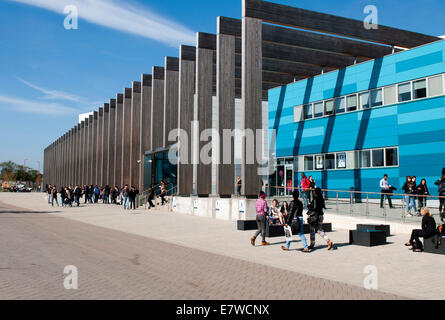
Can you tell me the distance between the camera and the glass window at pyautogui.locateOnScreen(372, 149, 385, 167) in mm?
26344

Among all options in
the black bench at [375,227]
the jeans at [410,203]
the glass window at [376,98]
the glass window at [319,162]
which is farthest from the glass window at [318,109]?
the black bench at [375,227]

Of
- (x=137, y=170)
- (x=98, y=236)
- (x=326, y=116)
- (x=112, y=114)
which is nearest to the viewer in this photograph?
(x=98, y=236)

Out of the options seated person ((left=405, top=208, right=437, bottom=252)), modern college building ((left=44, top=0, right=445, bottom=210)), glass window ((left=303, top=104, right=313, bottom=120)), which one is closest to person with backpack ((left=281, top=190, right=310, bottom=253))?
seated person ((left=405, top=208, right=437, bottom=252))

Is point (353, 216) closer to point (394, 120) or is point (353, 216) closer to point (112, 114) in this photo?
point (394, 120)

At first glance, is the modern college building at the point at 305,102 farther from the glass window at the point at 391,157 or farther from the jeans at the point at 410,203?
the jeans at the point at 410,203

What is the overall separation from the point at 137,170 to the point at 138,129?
442 centimetres

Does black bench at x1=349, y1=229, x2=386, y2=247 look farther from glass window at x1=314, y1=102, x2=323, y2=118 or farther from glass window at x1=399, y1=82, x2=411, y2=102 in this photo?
glass window at x1=314, y1=102, x2=323, y2=118

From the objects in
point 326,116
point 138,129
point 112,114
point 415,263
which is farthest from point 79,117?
point 415,263

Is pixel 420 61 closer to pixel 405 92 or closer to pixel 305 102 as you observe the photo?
pixel 405 92

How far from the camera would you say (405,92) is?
991 inches

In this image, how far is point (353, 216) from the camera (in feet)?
59.8

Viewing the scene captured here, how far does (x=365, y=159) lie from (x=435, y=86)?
640cm

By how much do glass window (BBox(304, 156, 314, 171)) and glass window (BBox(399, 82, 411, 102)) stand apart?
851cm

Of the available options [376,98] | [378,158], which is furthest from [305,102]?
[378,158]
